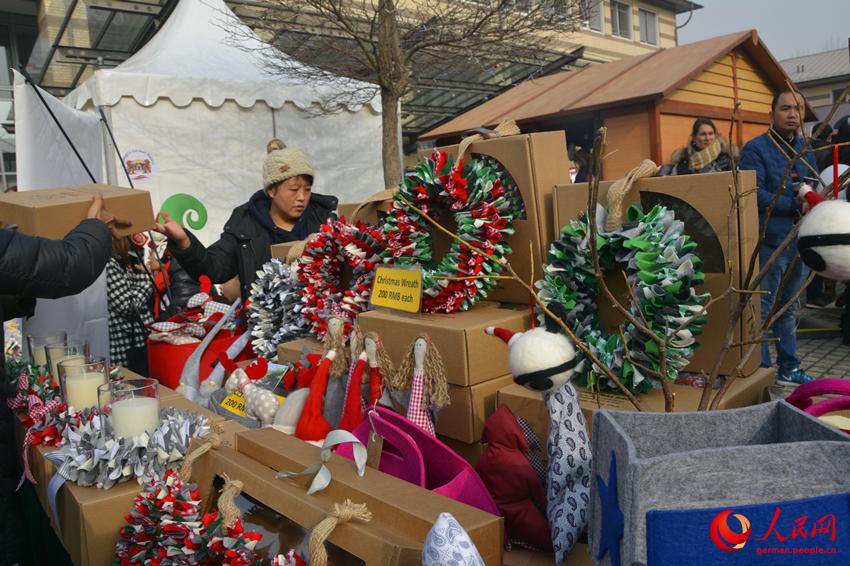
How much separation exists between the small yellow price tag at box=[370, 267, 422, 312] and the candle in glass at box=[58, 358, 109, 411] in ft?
2.64

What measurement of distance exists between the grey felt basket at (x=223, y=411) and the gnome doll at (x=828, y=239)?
1.49m

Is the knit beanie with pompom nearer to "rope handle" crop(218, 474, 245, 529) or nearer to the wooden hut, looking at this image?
"rope handle" crop(218, 474, 245, 529)

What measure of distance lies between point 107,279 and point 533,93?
Answer: 864 centimetres

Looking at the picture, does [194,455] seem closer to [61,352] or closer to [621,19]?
[61,352]

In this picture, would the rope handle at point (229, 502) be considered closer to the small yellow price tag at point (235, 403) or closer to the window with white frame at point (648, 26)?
the small yellow price tag at point (235, 403)

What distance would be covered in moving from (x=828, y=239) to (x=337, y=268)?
171 centimetres

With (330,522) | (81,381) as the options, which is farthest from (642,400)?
(81,381)

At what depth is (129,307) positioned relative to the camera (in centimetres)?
324

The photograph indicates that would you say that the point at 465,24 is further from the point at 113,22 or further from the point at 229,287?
the point at 113,22

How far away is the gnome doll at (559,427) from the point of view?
107 centimetres

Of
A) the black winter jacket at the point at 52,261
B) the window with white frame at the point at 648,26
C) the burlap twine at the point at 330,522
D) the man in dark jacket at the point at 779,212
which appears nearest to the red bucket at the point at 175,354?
the black winter jacket at the point at 52,261

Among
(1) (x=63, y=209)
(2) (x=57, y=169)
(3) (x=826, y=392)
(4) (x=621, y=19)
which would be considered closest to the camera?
(3) (x=826, y=392)

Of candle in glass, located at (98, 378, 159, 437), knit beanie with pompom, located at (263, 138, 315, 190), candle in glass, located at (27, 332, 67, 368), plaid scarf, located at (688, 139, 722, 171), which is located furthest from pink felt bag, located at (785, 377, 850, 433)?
plaid scarf, located at (688, 139, 722, 171)

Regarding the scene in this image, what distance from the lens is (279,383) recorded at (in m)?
2.00
